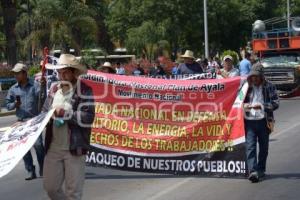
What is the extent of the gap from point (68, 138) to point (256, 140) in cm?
387

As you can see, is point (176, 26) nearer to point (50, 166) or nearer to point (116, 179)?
point (116, 179)

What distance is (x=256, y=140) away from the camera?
9.23 metres

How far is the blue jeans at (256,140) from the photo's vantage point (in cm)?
908

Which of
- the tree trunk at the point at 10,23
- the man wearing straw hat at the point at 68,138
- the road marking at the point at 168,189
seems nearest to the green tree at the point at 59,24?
the tree trunk at the point at 10,23

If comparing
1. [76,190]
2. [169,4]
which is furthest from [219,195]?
[169,4]

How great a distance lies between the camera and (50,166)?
19.7 ft

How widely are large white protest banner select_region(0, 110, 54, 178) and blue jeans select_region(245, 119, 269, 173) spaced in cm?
374

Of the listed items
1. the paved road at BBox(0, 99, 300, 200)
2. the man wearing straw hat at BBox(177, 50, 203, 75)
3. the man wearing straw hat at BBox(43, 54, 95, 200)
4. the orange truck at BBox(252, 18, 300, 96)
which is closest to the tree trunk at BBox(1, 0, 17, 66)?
the orange truck at BBox(252, 18, 300, 96)

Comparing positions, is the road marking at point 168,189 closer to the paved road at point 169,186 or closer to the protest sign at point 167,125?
the paved road at point 169,186

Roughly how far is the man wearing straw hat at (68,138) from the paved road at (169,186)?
2.05 meters

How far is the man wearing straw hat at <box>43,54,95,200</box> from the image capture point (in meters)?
6.00

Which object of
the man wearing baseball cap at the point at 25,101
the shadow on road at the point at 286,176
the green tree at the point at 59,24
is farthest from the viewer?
the green tree at the point at 59,24

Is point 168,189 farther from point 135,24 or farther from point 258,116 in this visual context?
point 135,24

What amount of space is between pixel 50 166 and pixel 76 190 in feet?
1.04
